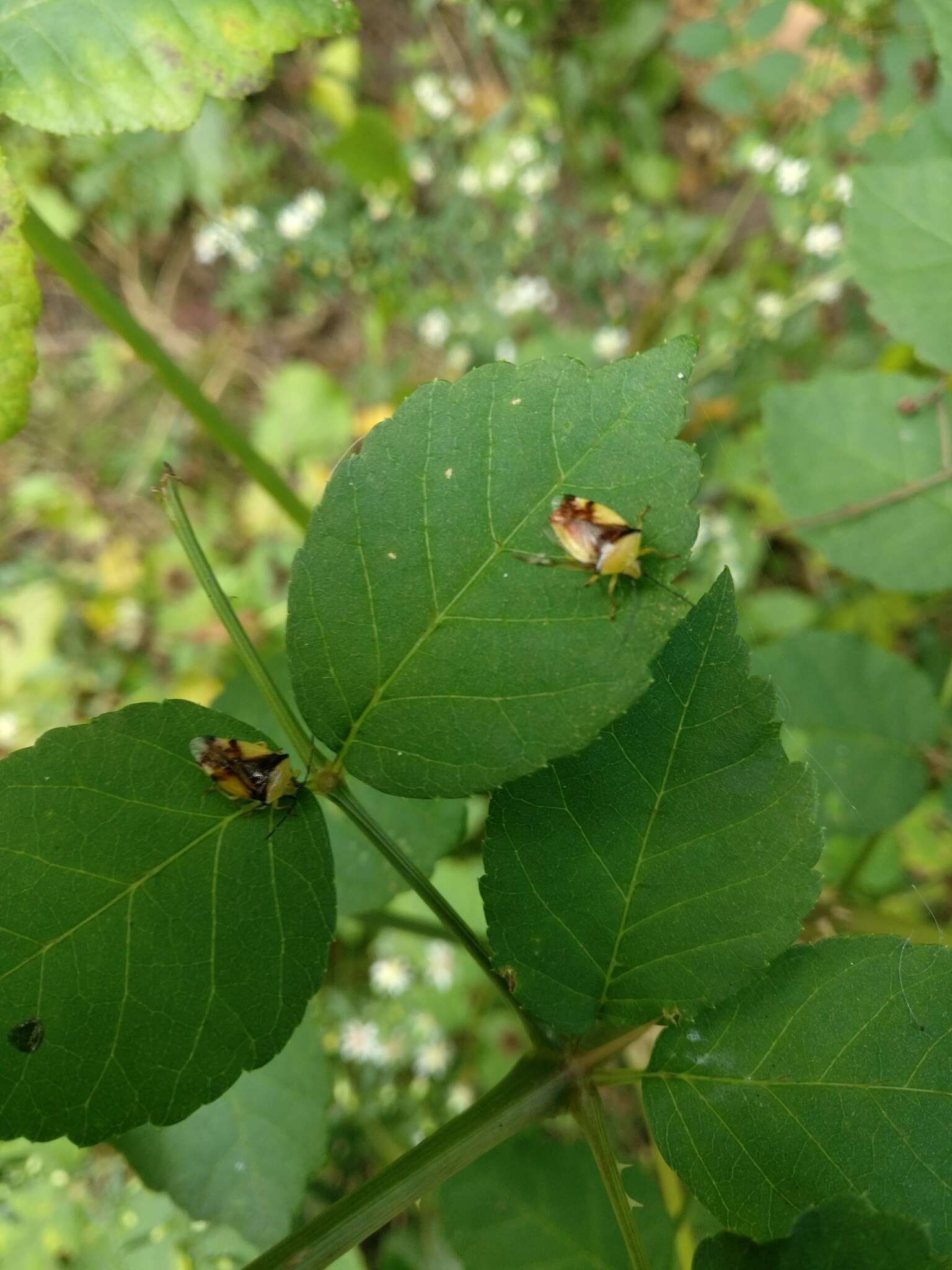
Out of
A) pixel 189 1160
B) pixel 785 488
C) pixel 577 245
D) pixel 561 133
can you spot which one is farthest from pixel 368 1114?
pixel 561 133

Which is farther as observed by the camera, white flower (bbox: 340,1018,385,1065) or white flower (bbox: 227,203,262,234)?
Answer: white flower (bbox: 227,203,262,234)

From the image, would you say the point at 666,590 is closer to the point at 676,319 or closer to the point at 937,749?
the point at 937,749

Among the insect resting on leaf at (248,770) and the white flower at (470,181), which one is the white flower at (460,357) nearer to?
the white flower at (470,181)

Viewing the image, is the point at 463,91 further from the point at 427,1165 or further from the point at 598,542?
the point at 427,1165

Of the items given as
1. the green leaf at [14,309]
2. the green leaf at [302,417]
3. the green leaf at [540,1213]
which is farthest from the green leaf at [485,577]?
the green leaf at [302,417]

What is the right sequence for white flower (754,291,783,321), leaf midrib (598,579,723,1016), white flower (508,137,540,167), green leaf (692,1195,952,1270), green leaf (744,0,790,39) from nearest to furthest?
green leaf (692,1195,952,1270) → leaf midrib (598,579,723,1016) → green leaf (744,0,790,39) → white flower (754,291,783,321) → white flower (508,137,540,167)

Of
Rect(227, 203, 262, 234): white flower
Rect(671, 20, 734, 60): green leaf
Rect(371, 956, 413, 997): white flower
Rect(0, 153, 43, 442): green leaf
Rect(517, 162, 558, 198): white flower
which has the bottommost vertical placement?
Rect(371, 956, 413, 997): white flower

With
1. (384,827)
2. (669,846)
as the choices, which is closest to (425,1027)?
(384,827)

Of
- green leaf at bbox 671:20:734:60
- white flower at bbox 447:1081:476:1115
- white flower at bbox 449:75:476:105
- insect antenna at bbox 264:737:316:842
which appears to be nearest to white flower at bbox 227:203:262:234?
white flower at bbox 449:75:476:105

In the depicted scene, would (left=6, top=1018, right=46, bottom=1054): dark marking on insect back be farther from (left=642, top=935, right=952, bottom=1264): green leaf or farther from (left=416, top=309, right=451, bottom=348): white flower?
(left=416, top=309, right=451, bottom=348): white flower
